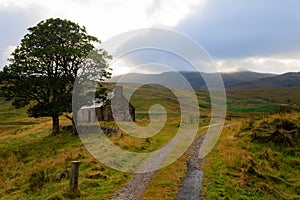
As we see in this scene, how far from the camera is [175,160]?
2039cm

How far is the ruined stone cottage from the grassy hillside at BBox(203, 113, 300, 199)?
100 feet

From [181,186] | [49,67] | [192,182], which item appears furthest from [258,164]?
[49,67]

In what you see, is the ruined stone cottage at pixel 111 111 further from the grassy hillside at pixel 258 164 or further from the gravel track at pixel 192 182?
the gravel track at pixel 192 182

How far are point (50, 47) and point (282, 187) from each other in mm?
32067

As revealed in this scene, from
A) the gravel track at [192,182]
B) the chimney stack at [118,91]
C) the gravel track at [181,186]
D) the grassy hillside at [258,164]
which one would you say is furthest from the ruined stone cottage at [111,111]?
the gravel track at [181,186]

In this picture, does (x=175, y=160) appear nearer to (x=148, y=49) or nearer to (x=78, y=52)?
(x=148, y=49)

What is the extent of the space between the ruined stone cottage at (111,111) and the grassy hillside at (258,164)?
3055 cm

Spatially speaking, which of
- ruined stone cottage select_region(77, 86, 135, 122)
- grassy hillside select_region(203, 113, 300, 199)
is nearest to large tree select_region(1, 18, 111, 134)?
ruined stone cottage select_region(77, 86, 135, 122)

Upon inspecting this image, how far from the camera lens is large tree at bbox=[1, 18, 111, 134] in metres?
38.6

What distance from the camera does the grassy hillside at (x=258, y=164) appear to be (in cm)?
1480

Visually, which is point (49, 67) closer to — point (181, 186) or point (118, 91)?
point (118, 91)

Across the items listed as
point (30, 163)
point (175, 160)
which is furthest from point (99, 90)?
point (175, 160)

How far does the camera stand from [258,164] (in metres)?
18.9

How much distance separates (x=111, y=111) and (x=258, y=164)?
1588 inches
